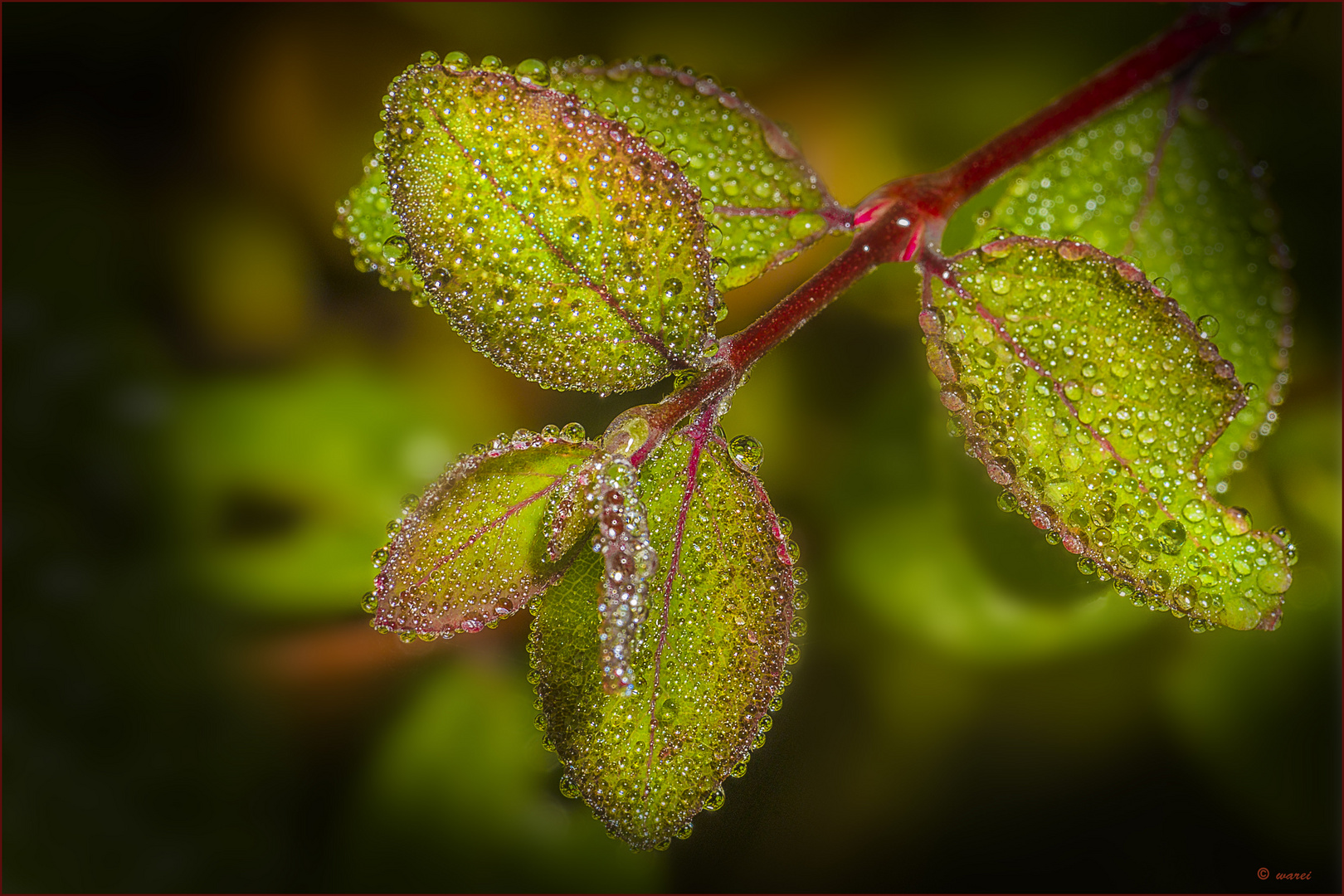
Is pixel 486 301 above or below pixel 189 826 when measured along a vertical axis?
above

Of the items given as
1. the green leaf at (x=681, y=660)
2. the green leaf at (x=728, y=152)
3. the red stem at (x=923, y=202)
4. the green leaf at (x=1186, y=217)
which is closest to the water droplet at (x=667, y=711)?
the green leaf at (x=681, y=660)

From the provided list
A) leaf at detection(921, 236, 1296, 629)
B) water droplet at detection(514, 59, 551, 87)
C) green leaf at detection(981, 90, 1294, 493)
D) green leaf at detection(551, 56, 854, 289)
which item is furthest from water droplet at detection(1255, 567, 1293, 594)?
water droplet at detection(514, 59, 551, 87)

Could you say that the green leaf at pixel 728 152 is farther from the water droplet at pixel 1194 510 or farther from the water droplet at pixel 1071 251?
the water droplet at pixel 1194 510

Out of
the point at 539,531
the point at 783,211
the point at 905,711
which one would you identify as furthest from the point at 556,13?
the point at 905,711

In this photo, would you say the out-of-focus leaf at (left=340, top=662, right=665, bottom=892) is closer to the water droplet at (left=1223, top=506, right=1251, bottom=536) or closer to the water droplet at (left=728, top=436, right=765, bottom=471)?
the water droplet at (left=728, top=436, right=765, bottom=471)

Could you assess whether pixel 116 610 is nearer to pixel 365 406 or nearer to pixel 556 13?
pixel 365 406

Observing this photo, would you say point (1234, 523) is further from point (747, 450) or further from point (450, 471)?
point (450, 471)
